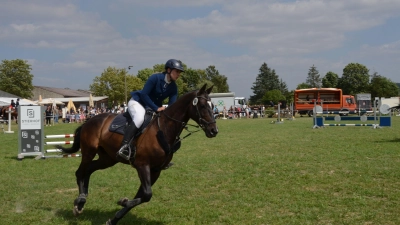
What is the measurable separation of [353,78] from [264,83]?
23724mm

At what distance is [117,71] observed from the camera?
84375mm

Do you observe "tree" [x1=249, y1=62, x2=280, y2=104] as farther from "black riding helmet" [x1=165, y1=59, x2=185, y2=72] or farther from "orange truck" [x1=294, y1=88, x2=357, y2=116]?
"black riding helmet" [x1=165, y1=59, x2=185, y2=72]

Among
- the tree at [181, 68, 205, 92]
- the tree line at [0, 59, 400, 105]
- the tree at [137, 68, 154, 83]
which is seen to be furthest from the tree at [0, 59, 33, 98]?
the tree at [181, 68, 205, 92]

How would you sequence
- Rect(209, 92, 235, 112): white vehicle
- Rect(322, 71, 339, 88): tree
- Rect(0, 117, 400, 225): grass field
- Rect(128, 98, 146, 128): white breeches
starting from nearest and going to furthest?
Rect(128, 98, 146, 128): white breeches, Rect(0, 117, 400, 225): grass field, Rect(209, 92, 235, 112): white vehicle, Rect(322, 71, 339, 88): tree

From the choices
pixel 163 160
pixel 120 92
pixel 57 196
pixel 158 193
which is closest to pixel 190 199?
pixel 158 193

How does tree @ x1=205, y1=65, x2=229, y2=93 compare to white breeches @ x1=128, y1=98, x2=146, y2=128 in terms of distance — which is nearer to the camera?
white breeches @ x1=128, y1=98, x2=146, y2=128

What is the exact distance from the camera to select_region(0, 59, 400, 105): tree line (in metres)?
84.4

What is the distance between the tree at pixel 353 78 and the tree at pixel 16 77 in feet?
249

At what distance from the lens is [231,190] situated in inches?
352

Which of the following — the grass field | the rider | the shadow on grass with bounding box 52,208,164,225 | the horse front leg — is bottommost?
the shadow on grass with bounding box 52,208,164,225

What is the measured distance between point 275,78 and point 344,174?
11080cm

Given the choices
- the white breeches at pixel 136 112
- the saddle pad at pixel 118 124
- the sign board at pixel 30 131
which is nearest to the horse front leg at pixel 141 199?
the white breeches at pixel 136 112

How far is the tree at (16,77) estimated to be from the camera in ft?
296

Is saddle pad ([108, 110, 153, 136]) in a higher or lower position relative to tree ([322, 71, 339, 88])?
lower
